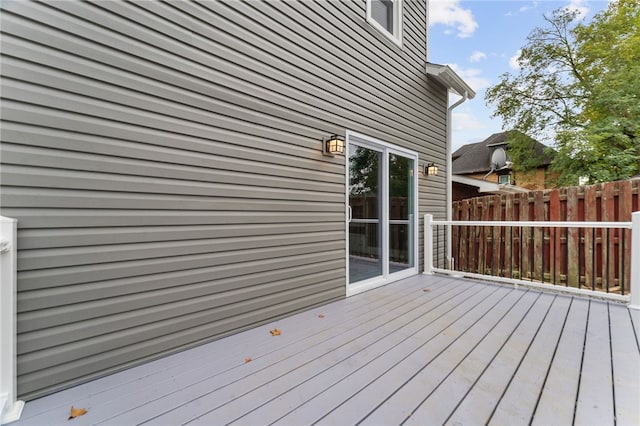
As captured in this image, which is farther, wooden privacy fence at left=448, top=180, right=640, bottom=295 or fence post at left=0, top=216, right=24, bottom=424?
wooden privacy fence at left=448, top=180, right=640, bottom=295

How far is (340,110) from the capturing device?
343cm

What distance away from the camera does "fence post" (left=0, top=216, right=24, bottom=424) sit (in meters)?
1.44

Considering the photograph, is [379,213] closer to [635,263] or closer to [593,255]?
[635,263]

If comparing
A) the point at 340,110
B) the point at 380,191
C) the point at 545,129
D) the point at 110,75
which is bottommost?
the point at 380,191

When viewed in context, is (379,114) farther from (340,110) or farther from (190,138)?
(190,138)

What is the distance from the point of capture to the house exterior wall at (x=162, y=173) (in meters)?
1.62

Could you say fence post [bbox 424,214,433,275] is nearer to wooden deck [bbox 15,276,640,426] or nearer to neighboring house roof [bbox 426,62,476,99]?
wooden deck [bbox 15,276,640,426]

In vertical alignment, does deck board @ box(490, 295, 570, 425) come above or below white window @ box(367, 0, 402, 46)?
below

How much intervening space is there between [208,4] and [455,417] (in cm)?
323

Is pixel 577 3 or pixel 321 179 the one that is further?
pixel 577 3

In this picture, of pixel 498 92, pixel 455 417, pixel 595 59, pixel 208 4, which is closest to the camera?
pixel 455 417

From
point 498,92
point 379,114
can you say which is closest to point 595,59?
point 498,92

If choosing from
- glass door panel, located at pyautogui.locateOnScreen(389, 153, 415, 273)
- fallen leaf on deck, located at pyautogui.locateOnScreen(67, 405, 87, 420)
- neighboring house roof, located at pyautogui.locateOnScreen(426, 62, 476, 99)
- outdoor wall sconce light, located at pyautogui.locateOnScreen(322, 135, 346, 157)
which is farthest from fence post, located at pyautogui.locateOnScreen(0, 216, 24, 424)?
neighboring house roof, located at pyautogui.locateOnScreen(426, 62, 476, 99)

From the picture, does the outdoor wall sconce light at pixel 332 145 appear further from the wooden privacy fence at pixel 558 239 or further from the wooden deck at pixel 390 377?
the wooden privacy fence at pixel 558 239
